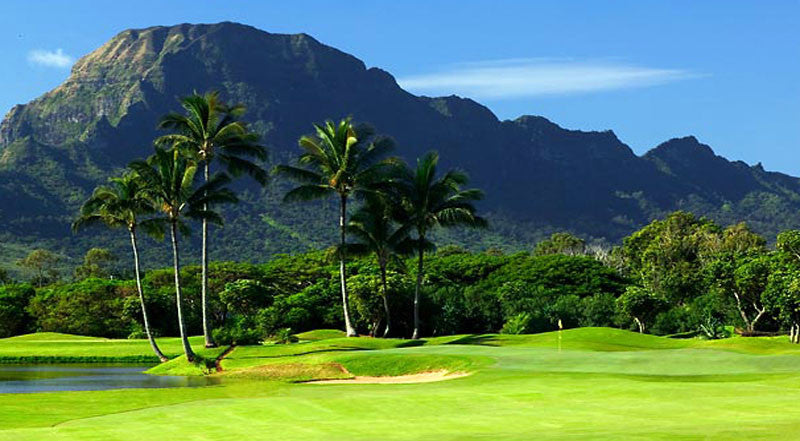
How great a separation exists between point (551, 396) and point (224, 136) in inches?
1388

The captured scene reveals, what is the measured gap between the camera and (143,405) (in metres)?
34.3

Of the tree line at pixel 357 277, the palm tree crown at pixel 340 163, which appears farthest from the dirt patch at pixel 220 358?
the palm tree crown at pixel 340 163

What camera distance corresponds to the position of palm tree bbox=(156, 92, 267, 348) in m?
59.9

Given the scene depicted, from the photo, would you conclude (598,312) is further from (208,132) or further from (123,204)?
(123,204)

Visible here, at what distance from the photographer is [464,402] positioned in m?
30.7

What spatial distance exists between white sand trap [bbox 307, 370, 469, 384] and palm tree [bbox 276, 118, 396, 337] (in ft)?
68.2

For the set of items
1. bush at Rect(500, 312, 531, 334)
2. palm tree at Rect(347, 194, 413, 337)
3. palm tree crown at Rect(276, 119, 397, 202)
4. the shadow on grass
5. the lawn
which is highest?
palm tree crown at Rect(276, 119, 397, 202)

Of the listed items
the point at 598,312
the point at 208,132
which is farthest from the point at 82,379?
the point at 598,312

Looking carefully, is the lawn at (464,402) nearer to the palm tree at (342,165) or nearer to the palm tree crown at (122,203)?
the palm tree crown at (122,203)

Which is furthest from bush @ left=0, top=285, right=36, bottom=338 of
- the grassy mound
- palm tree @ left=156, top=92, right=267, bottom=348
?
palm tree @ left=156, top=92, right=267, bottom=348

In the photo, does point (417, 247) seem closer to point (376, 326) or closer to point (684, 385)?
point (376, 326)

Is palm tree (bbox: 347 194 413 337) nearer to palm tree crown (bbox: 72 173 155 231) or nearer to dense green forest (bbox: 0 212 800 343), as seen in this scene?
dense green forest (bbox: 0 212 800 343)

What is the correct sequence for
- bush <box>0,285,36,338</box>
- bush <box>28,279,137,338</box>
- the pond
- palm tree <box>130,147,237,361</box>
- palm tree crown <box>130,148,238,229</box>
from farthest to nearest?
bush <box>0,285,36,338</box> → bush <box>28,279,137,338</box> → palm tree crown <box>130,148,238,229</box> → palm tree <box>130,147,237,361</box> → the pond

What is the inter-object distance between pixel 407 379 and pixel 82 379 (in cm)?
1795
